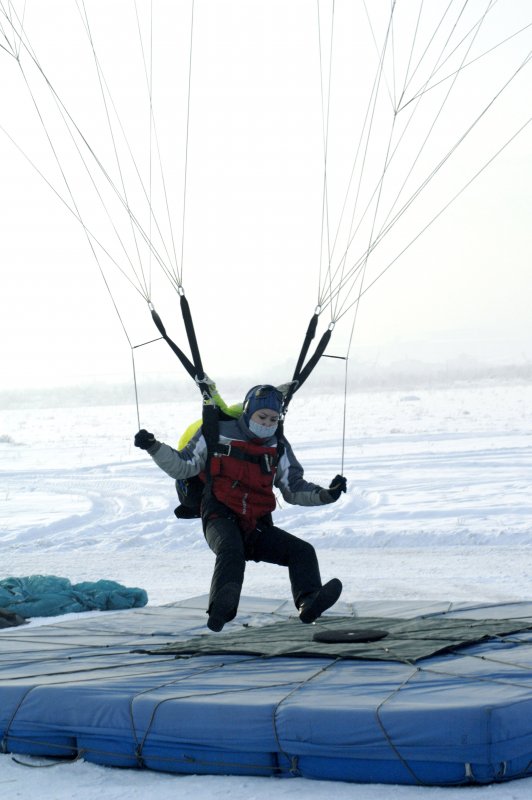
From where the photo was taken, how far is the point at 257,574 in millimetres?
9859

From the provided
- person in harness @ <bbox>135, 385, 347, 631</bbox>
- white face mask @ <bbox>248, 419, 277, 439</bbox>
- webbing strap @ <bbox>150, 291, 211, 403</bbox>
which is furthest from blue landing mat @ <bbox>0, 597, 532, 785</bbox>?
webbing strap @ <bbox>150, 291, 211, 403</bbox>

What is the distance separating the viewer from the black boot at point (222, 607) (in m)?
4.99

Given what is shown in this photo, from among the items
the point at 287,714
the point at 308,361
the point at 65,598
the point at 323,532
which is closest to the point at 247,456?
the point at 308,361

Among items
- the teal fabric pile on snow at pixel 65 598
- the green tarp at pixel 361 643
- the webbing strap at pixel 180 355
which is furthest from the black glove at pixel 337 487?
the teal fabric pile on snow at pixel 65 598

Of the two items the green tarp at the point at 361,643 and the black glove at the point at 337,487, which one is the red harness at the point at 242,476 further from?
the green tarp at the point at 361,643

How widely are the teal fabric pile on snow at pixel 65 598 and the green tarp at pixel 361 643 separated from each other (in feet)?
7.14

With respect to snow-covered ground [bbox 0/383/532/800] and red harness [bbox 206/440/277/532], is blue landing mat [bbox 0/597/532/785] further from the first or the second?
red harness [bbox 206/440/277/532]

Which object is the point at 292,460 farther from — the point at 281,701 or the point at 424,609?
the point at 281,701

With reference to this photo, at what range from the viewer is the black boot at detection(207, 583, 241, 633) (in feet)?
16.4

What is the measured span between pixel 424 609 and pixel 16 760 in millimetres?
3014

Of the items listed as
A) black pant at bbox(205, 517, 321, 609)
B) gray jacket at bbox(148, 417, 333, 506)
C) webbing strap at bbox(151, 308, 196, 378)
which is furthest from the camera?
webbing strap at bbox(151, 308, 196, 378)

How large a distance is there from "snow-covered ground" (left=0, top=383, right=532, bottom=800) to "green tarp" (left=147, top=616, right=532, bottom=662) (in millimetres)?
1016

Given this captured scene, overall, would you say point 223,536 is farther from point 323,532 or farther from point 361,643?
point 323,532

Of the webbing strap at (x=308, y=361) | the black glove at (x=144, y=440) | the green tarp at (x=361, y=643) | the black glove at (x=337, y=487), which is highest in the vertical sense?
the webbing strap at (x=308, y=361)
